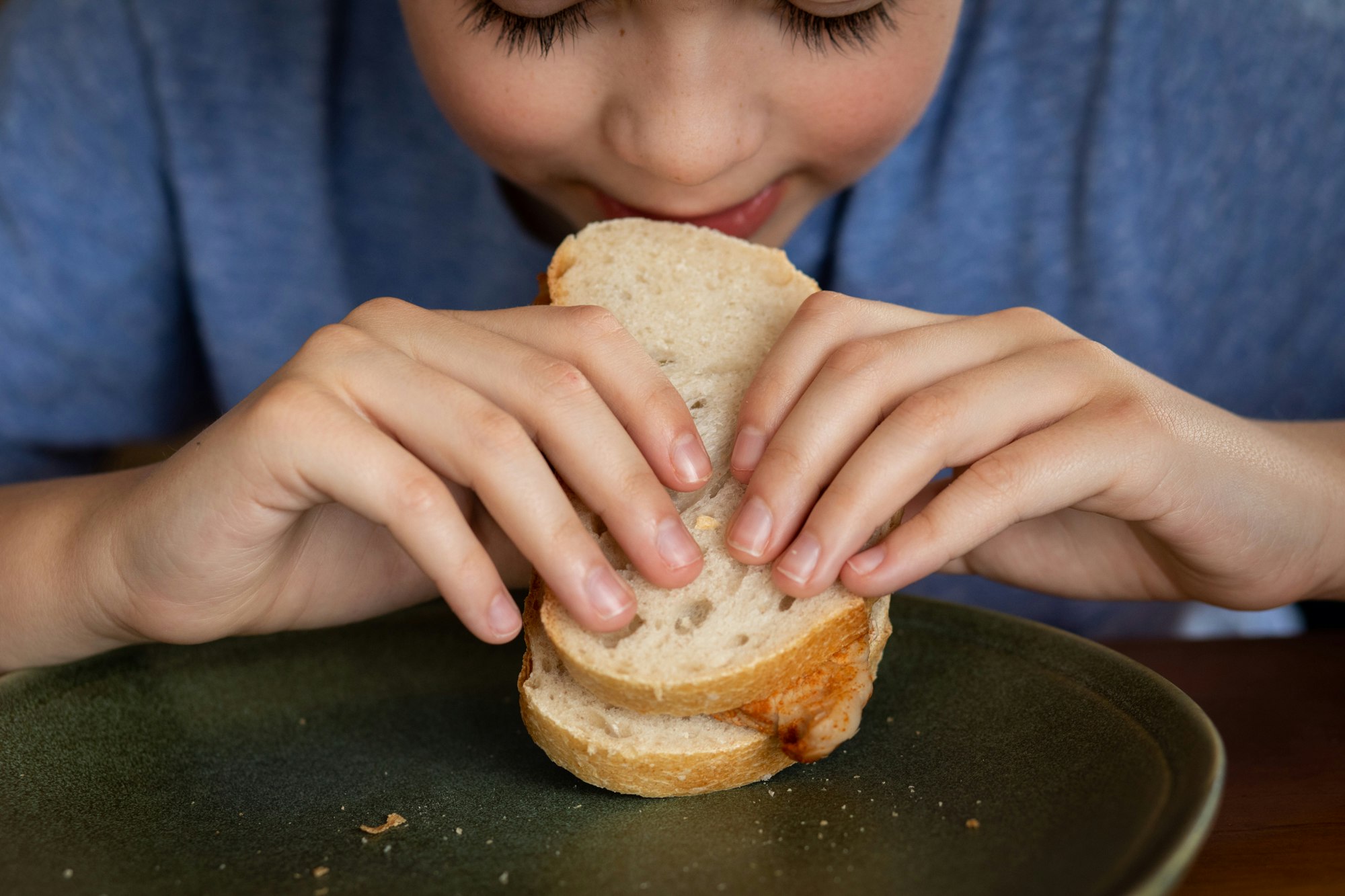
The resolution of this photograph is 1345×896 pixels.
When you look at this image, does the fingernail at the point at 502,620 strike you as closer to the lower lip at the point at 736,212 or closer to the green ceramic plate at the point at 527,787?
the green ceramic plate at the point at 527,787

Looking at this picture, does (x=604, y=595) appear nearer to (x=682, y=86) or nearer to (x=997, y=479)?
(x=997, y=479)

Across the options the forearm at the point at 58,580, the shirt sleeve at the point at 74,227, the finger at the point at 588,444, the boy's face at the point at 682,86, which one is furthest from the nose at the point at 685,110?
the shirt sleeve at the point at 74,227

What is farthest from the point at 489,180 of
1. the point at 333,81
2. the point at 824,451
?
the point at 824,451

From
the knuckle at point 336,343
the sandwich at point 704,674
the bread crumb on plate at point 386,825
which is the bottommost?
the bread crumb on plate at point 386,825

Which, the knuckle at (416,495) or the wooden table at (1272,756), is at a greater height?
the knuckle at (416,495)

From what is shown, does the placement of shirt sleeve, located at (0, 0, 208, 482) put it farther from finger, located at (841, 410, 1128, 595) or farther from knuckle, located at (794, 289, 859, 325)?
finger, located at (841, 410, 1128, 595)

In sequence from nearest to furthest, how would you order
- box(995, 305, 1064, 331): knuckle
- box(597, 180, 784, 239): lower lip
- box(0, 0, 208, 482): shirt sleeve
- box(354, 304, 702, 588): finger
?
box(354, 304, 702, 588): finger → box(995, 305, 1064, 331): knuckle → box(597, 180, 784, 239): lower lip → box(0, 0, 208, 482): shirt sleeve

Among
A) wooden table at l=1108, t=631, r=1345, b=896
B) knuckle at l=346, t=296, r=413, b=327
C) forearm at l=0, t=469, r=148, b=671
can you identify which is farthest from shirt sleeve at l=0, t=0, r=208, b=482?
wooden table at l=1108, t=631, r=1345, b=896
